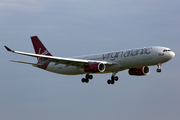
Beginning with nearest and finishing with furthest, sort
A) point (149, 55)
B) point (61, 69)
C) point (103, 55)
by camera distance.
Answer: point (149, 55), point (103, 55), point (61, 69)

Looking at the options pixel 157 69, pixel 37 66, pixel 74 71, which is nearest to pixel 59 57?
pixel 74 71

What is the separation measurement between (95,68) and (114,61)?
11.5ft

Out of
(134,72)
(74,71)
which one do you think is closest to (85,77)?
(74,71)

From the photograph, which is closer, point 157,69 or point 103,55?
point 157,69

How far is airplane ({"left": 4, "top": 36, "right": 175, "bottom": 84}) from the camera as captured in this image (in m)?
58.3

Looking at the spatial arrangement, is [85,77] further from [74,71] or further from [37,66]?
[37,66]

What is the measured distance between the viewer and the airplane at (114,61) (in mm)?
58344

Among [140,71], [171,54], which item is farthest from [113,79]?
[171,54]

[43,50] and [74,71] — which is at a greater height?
[43,50]

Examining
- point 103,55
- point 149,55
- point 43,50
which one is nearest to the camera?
point 149,55

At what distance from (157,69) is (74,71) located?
14.4 meters

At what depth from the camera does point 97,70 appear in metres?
59.6

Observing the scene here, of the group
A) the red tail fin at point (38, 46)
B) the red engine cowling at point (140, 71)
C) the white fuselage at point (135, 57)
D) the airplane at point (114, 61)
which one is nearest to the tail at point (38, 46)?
the red tail fin at point (38, 46)

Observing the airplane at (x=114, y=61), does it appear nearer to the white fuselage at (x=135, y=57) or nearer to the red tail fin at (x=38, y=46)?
the white fuselage at (x=135, y=57)
